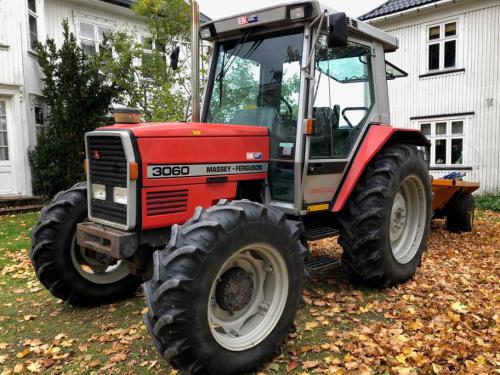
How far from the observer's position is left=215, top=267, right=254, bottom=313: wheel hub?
3029 mm

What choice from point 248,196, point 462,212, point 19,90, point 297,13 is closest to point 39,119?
point 19,90

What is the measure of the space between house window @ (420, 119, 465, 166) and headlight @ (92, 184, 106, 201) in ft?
37.3

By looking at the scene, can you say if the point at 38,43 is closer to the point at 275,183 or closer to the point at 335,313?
the point at 275,183

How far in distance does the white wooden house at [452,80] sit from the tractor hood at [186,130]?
33.7ft

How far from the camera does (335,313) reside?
395 cm

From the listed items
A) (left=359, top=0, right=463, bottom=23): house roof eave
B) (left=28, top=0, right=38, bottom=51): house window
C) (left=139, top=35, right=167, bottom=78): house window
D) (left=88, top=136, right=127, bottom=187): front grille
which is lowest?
(left=88, top=136, right=127, bottom=187): front grille

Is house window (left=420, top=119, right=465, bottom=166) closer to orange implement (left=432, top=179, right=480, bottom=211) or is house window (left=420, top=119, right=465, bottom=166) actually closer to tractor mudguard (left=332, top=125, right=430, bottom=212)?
orange implement (left=432, top=179, right=480, bottom=211)

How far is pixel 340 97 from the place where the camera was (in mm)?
4320

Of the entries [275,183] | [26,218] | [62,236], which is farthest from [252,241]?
[26,218]

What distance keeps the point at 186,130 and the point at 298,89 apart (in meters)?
1.13

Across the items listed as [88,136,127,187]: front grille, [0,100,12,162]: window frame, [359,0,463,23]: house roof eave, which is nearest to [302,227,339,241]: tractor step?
[88,136,127,187]: front grille

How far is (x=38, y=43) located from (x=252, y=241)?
34.4 feet

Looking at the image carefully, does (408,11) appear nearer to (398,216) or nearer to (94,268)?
(398,216)

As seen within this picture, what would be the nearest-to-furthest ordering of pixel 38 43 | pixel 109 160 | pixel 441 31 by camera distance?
pixel 109 160
pixel 38 43
pixel 441 31
